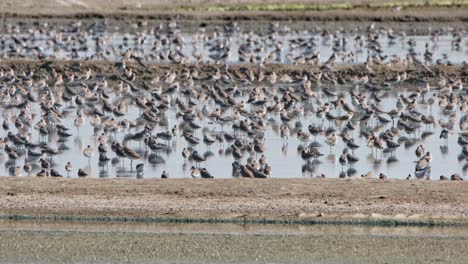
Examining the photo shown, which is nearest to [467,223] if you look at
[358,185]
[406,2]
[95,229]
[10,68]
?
[358,185]

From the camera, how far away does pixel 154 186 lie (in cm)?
1898

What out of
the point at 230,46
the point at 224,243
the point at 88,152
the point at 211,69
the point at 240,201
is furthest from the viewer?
the point at 230,46

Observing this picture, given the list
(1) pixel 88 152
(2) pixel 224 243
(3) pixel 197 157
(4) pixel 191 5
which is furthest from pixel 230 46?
(2) pixel 224 243

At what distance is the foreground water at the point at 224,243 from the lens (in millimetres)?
15430

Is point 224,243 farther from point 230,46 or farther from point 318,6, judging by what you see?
point 318,6

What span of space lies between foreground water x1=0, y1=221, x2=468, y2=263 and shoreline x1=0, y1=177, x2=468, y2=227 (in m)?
0.24

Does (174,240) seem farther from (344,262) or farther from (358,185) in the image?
(358,185)

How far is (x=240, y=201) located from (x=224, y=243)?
2.10 m

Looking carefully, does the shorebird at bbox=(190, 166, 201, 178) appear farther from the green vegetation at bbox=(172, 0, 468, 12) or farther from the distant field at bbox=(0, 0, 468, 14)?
the green vegetation at bbox=(172, 0, 468, 12)

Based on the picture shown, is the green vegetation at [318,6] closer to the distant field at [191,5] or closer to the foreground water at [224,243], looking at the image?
the distant field at [191,5]

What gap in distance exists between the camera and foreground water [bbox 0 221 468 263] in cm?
1543

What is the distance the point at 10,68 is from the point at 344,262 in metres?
23.3

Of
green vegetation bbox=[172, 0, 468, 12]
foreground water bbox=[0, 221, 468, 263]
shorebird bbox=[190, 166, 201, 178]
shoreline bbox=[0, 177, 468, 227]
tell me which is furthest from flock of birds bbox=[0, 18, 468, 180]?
green vegetation bbox=[172, 0, 468, 12]

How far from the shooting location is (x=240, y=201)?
59.5ft
